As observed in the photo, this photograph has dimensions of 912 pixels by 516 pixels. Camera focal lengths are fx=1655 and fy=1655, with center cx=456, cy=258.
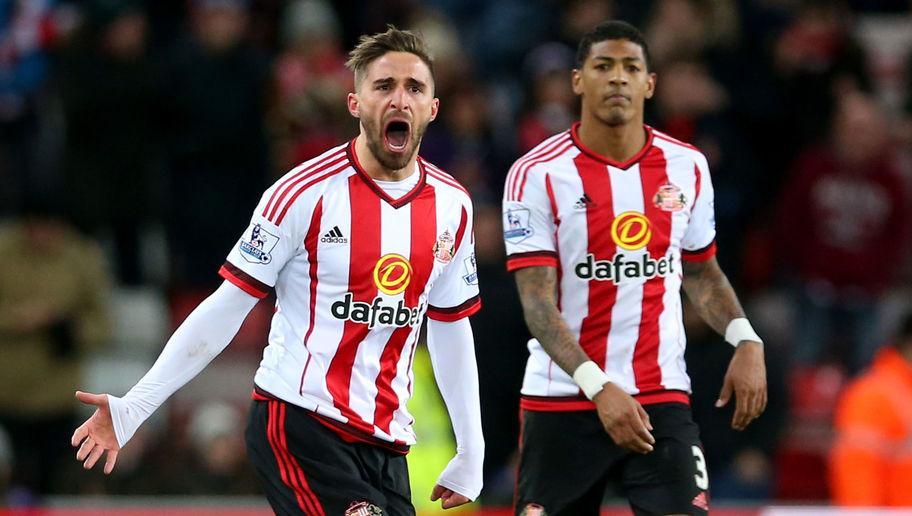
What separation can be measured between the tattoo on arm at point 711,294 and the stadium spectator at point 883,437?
9.43 feet

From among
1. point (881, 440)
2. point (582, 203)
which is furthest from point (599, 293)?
point (881, 440)

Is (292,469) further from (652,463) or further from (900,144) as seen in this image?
(900,144)

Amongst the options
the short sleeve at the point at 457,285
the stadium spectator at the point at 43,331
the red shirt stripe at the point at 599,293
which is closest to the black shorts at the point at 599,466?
the red shirt stripe at the point at 599,293

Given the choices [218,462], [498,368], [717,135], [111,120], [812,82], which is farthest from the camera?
[812,82]

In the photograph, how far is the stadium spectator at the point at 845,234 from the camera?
448 inches

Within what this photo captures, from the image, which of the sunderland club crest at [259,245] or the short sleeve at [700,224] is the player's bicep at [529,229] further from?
the sunderland club crest at [259,245]

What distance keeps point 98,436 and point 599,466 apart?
195 centimetres

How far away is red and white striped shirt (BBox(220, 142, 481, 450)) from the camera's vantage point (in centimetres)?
563

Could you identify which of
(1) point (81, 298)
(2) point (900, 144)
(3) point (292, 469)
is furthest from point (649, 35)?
(3) point (292, 469)

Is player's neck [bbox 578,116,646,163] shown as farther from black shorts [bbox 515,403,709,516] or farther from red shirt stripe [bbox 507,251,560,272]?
black shorts [bbox 515,403,709,516]

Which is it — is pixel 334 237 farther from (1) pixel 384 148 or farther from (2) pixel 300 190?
(1) pixel 384 148

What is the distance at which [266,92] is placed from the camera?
1155cm

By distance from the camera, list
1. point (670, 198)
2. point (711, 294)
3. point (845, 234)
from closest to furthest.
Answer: point (670, 198) → point (711, 294) → point (845, 234)

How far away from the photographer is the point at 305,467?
18.4 feet
